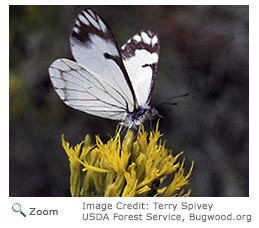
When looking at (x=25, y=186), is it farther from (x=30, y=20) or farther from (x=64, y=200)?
(x=30, y=20)

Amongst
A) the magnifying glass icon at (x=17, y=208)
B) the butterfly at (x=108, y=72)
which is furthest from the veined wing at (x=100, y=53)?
the magnifying glass icon at (x=17, y=208)

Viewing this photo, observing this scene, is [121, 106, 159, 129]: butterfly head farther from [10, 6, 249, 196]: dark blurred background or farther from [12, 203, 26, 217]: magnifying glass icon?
[12, 203, 26, 217]: magnifying glass icon

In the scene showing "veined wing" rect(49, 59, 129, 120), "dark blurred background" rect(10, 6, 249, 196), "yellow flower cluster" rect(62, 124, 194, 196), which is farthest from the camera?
"dark blurred background" rect(10, 6, 249, 196)

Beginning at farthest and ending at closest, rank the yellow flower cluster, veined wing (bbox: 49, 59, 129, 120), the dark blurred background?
the dark blurred background < veined wing (bbox: 49, 59, 129, 120) < the yellow flower cluster

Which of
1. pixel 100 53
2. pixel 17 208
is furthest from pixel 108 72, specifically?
pixel 17 208

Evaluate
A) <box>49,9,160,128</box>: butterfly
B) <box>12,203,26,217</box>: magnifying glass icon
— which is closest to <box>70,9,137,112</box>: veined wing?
<box>49,9,160,128</box>: butterfly

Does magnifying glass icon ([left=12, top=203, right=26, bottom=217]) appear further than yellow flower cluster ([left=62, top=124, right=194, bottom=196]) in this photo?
Yes

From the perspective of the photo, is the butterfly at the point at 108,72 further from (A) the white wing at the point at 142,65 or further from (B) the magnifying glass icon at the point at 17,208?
(B) the magnifying glass icon at the point at 17,208
